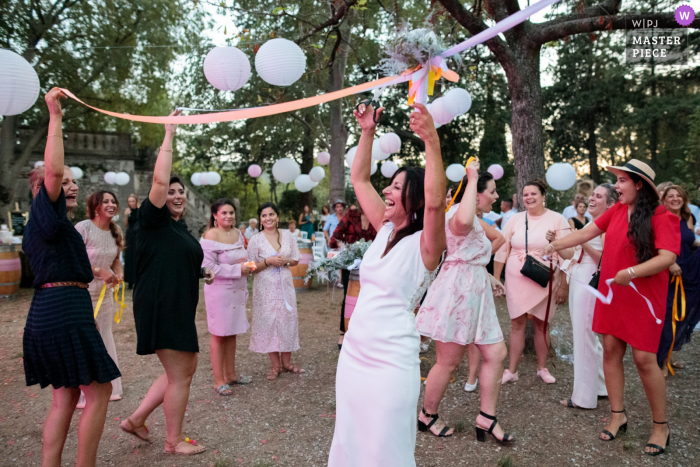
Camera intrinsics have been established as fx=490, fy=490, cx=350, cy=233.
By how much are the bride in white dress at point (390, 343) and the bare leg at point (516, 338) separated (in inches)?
118

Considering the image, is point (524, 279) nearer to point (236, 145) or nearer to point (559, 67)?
point (559, 67)

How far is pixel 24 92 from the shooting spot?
3750 millimetres

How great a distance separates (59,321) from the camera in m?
2.65

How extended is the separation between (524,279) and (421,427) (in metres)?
1.79

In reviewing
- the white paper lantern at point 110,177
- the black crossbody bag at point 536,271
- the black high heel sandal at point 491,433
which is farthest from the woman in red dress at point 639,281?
the white paper lantern at point 110,177

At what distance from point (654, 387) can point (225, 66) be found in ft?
16.8

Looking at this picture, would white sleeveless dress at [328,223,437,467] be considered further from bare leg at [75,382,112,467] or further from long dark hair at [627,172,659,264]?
long dark hair at [627,172,659,264]

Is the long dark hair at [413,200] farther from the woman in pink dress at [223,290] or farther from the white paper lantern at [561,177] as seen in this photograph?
the white paper lantern at [561,177]

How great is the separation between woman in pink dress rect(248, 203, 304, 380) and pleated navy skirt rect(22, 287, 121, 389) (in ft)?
7.78

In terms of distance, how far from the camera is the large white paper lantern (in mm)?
3621

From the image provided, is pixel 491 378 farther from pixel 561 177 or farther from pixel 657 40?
pixel 657 40

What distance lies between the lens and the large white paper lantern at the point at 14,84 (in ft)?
11.9

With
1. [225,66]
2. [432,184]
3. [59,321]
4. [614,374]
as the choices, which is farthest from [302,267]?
[432,184]

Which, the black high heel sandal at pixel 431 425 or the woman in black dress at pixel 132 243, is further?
the black high heel sandal at pixel 431 425
